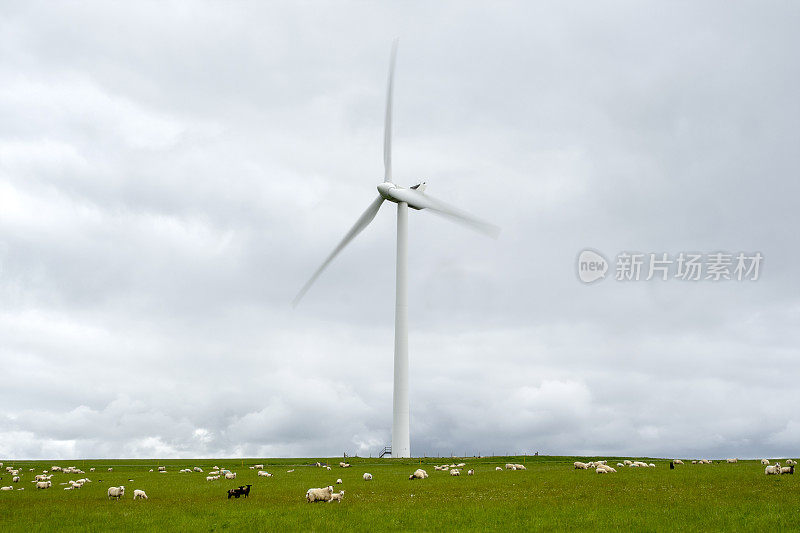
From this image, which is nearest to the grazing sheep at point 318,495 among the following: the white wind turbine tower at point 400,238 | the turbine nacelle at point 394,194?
the white wind turbine tower at point 400,238

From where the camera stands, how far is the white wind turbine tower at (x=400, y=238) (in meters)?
83.2

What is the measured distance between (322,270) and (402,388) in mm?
18595

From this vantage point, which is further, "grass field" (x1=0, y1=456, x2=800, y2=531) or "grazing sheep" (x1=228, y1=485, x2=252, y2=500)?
"grazing sheep" (x1=228, y1=485, x2=252, y2=500)

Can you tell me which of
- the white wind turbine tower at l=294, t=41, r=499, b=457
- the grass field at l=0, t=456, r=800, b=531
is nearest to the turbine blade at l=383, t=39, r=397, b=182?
the white wind turbine tower at l=294, t=41, r=499, b=457

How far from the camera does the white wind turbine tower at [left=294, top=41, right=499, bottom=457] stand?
83.2m

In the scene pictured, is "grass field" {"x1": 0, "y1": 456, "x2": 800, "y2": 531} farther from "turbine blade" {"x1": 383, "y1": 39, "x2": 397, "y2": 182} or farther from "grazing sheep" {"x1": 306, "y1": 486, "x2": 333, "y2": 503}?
"turbine blade" {"x1": 383, "y1": 39, "x2": 397, "y2": 182}

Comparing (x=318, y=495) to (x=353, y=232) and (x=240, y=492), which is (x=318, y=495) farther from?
(x=353, y=232)

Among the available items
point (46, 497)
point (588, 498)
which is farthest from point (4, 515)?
point (588, 498)

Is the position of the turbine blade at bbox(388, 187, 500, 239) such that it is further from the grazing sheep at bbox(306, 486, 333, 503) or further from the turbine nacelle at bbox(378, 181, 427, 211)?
the grazing sheep at bbox(306, 486, 333, 503)

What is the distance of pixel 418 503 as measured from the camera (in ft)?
93.5

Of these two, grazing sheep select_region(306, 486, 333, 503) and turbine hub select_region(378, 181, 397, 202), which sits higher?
turbine hub select_region(378, 181, 397, 202)

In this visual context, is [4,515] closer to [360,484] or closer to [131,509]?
[131,509]

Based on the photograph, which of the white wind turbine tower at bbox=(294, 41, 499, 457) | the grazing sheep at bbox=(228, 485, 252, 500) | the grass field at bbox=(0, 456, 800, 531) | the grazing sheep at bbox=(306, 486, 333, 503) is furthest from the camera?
the white wind turbine tower at bbox=(294, 41, 499, 457)

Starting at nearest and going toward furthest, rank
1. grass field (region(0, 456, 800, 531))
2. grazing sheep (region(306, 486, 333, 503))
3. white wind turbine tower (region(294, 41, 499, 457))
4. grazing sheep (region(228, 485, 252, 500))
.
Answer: grass field (region(0, 456, 800, 531)) → grazing sheep (region(306, 486, 333, 503)) → grazing sheep (region(228, 485, 252, 500)) → white wind turbine tower (region(294, 41, 499, 457))
